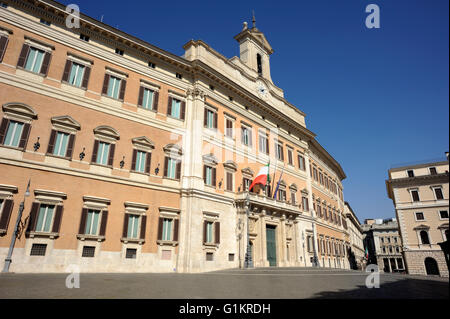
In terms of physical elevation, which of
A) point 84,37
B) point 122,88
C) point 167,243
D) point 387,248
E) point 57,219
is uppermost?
point 84,37

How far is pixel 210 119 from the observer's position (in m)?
23.5

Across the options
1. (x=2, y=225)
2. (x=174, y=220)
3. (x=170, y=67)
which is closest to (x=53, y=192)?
(x=2, y=225)

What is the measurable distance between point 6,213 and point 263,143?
2120cm

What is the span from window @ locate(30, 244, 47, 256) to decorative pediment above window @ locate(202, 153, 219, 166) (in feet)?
37.7

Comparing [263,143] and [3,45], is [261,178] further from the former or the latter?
[3,45]

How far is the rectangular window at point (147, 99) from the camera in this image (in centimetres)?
2024

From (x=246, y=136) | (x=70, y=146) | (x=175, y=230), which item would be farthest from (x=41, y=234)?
(x=246, y=136)

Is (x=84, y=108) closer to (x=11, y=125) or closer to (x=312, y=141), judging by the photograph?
(x=11, y=125)

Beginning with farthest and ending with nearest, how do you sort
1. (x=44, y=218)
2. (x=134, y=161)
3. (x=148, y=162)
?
1. (x=148, y=162)
2. (x=134, y=161)
3. (x=44, y=218)

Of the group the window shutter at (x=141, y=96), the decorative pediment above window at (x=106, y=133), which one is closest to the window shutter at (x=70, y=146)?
the decorative pediment above window at (x=106, y=133)

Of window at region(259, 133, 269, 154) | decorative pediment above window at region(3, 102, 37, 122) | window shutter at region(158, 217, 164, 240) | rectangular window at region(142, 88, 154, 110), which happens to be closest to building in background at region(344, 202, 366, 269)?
window at region(259, 133, 269, 154)

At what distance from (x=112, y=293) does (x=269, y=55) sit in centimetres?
3280

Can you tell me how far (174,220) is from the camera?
753 inches
